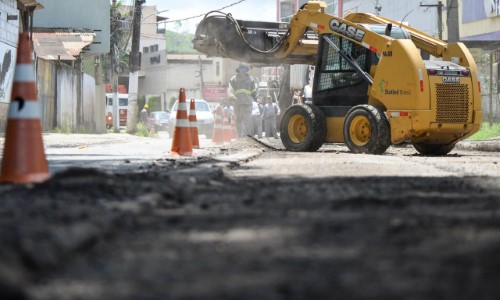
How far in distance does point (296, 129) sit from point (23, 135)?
9.65 meters

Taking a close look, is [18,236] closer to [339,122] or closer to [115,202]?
[115,202]

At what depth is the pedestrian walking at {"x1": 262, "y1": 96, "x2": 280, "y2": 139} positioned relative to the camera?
32.8 m

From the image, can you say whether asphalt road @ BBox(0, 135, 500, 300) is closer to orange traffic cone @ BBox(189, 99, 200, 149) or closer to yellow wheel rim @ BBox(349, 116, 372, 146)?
yellow wheel rim @ BBox(349, 116, 372, 146)

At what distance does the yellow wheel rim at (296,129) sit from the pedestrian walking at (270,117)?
15834 millimetres

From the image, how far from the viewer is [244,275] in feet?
11.3

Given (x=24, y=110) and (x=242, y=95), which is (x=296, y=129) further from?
(x=24, y=110)

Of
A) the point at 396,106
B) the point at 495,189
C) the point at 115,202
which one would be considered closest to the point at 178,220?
the point at 115,202

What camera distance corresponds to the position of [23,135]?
7375 mm

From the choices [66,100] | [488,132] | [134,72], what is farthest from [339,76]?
[134,72]

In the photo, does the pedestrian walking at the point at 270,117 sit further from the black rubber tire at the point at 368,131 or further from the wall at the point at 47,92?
the black rubber tire at the point at 368,131

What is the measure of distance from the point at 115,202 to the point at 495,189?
299 centimetres

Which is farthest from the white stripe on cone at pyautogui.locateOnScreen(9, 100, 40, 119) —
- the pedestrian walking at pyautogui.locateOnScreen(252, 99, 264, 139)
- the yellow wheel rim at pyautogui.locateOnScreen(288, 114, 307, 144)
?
the pedestrian walking at pyautogui.locateOnScreen(252, 99, 264, 139)

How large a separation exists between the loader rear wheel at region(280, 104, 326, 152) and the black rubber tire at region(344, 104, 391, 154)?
827 millimetres

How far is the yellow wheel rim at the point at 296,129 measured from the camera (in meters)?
16.6
